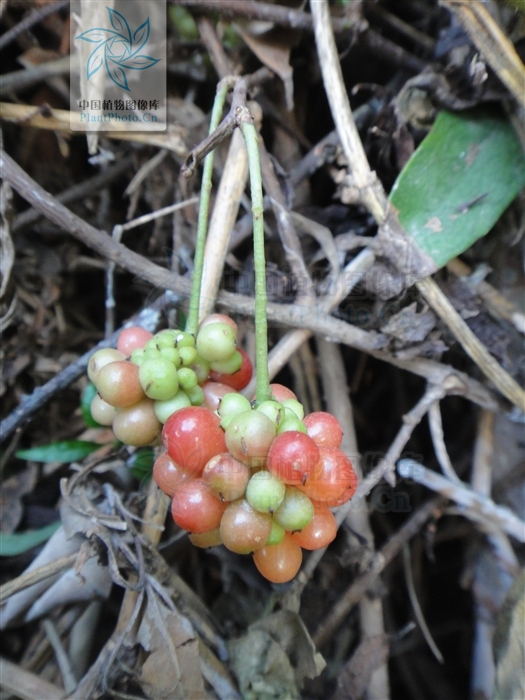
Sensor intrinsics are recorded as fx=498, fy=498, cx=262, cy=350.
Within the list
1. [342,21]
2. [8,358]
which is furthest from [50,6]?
[8,358]

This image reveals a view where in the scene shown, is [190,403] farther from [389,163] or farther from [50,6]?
[50,6]

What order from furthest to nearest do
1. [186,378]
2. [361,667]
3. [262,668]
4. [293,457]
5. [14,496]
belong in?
1. [14,496]
2. [361,667]
3. [262,668]
4. [186,378]
5. [293,457]

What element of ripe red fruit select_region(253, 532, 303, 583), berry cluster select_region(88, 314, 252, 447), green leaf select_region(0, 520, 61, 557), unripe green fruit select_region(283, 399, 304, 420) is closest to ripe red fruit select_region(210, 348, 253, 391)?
berry cluster select_region(88, 314, 252, 447)

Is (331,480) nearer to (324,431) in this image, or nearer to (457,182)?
(324,431)

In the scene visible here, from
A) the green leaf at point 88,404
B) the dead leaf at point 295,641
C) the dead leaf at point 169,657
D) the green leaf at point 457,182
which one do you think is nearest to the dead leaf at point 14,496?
the green leaf at point 88,404

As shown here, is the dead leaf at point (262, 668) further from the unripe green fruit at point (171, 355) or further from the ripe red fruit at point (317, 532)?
the unripe green fruit at point (171, 355)

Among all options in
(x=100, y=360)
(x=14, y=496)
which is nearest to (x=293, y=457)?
(x=100, y=360)
